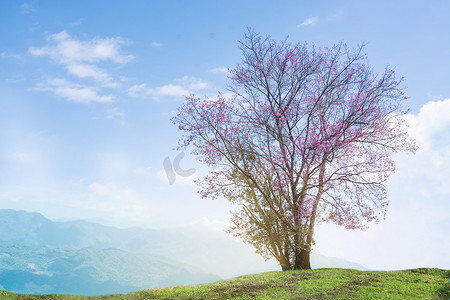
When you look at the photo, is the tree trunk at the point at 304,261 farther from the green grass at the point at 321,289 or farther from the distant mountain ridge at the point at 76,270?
the distant mountain ridge at the point at 76,270

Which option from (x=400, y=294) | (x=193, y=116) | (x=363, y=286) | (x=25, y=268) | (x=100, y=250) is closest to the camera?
(x=400, y=294)

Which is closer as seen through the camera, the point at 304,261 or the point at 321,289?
the point at 321,289

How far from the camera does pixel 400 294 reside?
1253 centimetres

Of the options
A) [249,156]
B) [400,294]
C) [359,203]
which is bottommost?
[400,294]

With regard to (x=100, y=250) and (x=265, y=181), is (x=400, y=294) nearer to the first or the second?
(x=265, y=181)

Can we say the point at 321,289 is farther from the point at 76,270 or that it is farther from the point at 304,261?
the point at 76,270

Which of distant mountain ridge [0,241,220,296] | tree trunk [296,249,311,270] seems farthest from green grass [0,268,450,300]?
distant mountain ridge [0,241,220,296]

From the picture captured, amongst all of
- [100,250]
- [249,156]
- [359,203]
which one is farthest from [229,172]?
[100,250]

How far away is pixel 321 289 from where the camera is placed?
12.9 m

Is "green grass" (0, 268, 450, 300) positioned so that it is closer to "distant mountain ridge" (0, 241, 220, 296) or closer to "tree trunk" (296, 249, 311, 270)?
"tree trunk" (296, 249, 311, 270)

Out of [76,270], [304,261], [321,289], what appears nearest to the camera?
[321,289]

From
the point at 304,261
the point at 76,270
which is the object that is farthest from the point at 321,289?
the point at 76,270

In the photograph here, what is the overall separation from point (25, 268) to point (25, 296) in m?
82.2

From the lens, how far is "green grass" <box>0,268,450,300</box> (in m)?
12.2
